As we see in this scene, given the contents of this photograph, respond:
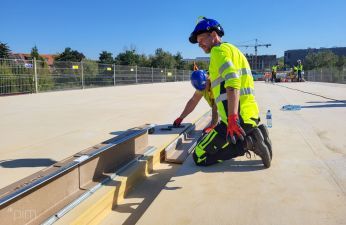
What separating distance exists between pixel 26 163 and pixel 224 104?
2305 mm

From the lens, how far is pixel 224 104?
3764 millimetres

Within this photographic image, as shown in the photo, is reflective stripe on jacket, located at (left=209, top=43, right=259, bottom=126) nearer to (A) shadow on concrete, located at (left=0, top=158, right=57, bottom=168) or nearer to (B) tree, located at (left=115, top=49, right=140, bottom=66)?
(A) shadow on concrete, located at (left=0, top=158, right=57, bottom=168)

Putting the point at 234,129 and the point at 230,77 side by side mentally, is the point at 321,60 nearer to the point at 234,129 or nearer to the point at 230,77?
the point at 230,77

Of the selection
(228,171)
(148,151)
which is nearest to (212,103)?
(148,151)

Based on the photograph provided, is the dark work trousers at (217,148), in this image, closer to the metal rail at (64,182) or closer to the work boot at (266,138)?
the work boot at (266,138)

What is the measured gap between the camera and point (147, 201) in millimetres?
3346

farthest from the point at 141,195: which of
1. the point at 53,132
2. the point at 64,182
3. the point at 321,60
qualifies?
the point at 321,60

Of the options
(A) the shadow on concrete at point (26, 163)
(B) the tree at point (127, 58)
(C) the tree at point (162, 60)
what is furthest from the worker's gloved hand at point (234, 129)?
(C) the tree at point (162, 60)

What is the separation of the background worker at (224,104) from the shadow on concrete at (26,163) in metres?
1.69

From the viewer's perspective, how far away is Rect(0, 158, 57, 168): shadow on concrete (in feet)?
13.2

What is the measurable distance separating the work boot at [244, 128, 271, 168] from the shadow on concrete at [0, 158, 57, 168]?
2.21 meters

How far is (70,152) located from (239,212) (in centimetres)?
265

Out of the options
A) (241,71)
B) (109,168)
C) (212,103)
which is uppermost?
(241,71)

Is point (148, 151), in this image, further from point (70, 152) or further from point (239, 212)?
point (239, 212)
